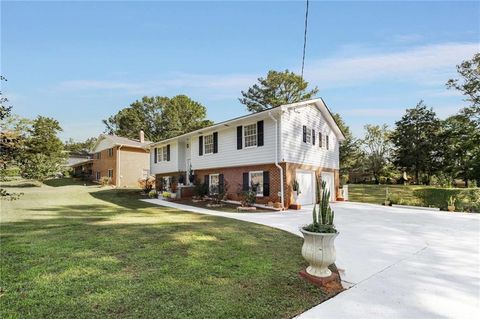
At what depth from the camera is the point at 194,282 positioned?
160 inches

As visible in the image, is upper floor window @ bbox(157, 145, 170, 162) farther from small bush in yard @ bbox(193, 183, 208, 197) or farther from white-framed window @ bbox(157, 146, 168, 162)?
small bush in yard @ bbox(193, 183, 208, 197)

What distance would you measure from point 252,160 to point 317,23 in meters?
8.30

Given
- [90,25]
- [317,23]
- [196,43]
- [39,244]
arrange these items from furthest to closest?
[196,43] < [90,25] < [317,23] < [39,244]

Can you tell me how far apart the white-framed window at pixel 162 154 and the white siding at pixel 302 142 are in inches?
498

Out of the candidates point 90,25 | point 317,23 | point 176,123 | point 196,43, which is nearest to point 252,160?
point 196,43

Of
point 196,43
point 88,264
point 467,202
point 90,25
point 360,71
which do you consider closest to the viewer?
point 88,264

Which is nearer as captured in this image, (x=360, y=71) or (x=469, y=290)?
(x=469, y=290)

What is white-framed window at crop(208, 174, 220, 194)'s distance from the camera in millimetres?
17062

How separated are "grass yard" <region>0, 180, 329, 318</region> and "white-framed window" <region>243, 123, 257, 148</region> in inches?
345

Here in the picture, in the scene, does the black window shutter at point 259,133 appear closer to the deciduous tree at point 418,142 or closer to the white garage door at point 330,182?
the white garage door at point 330,182

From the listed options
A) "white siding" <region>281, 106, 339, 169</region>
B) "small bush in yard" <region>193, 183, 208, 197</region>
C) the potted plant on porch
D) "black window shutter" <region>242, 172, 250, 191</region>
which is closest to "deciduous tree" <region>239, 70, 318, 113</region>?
"white siding" <region>281, 106, 339, 169</region>

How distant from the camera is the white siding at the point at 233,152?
1443 cm

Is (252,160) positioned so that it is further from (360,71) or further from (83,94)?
(83,94)

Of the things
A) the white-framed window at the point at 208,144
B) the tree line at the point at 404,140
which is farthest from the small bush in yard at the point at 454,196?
the white-framed window at the point at 208,144
